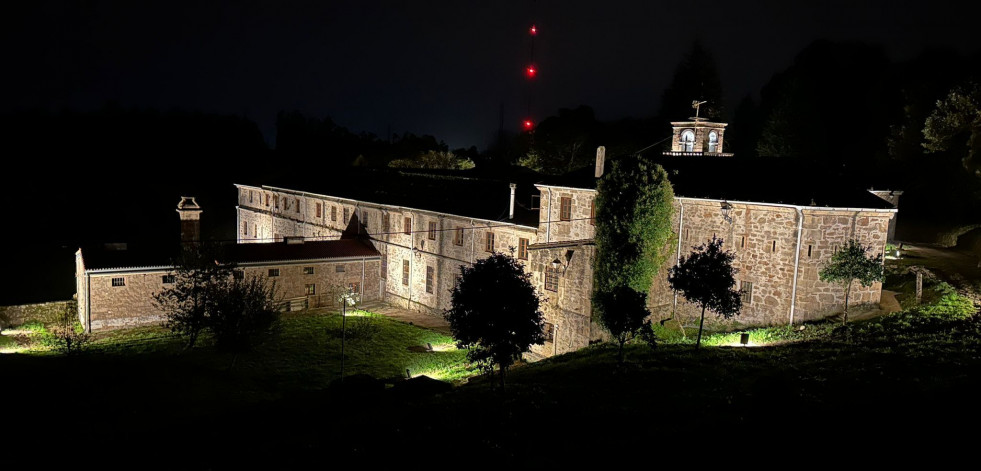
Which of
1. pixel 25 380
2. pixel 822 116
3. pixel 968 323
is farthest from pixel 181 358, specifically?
pixel 822 116

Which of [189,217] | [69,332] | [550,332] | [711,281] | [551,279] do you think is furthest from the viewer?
[189,217]

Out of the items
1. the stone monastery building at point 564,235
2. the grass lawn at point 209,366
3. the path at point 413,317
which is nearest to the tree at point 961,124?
the stone monastery building at point 564,235

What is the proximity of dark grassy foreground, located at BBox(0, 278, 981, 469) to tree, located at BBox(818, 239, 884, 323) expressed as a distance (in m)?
1.73

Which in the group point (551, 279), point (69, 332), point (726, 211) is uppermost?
point (726, 211)

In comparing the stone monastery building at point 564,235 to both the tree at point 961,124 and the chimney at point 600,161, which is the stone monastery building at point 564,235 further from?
the tree at point 961,124

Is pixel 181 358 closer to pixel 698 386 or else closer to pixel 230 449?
pixel 230 449

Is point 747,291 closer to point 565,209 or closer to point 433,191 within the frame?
point 565,209

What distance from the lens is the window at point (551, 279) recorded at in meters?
29.3

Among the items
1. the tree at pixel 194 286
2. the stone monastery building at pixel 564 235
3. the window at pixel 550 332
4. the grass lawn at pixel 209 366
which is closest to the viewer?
the grass lawn at pixel 209 366

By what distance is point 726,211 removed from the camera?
26.6 metres

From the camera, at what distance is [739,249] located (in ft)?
86.7

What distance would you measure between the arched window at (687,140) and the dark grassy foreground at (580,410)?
14267mm

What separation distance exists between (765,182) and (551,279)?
10006 millimetres

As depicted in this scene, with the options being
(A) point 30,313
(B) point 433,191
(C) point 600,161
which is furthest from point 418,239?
(A) point 30,313
